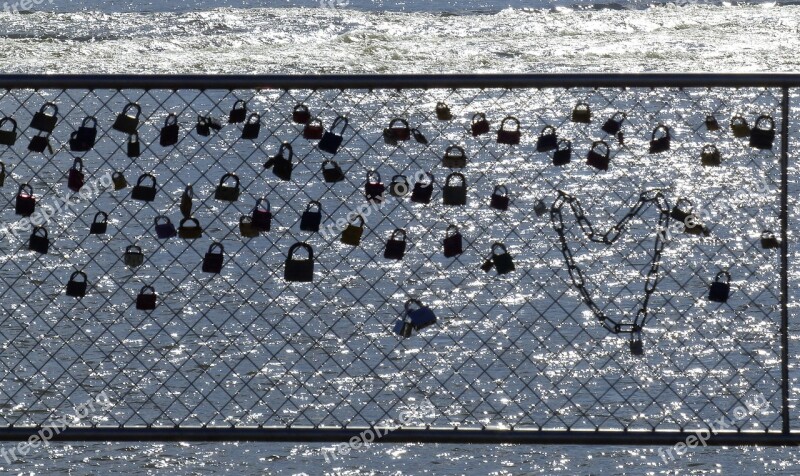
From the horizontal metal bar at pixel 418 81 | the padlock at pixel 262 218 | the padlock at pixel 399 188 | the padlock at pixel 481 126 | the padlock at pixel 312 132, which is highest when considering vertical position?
the horizontal metal bar at pixel 418 81

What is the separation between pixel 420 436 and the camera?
12.7 ft

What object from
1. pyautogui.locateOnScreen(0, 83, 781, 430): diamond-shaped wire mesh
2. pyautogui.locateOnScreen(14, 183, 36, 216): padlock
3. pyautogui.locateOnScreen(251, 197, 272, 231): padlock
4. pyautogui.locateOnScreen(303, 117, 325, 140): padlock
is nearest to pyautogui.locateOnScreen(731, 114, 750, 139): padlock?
pyautogui.locateOnScreen(0, 83, 781, 430): diamond-shaped wire mesh

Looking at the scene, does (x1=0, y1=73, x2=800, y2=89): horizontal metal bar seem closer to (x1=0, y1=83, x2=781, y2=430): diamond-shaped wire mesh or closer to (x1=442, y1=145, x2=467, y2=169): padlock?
(x1=442, y1=145, x2=467, y2=169): padlock

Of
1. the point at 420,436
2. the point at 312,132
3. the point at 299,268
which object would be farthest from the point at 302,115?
the point at 420,436

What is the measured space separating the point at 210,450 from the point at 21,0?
1209 centimetres

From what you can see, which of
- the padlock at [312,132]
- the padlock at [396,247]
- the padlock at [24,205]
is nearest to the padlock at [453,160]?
the padlock at [396,247]

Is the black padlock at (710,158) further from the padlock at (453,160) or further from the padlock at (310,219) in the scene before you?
the padlock at (310,219)

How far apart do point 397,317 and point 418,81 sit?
2220 mm

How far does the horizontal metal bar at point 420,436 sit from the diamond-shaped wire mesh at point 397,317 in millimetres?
520

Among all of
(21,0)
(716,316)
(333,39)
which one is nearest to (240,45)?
(333,39)

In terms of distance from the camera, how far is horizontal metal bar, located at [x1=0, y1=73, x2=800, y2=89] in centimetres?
359

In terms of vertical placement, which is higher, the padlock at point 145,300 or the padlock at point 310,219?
the padlock at point 310,219

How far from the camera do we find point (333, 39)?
43.3 feet

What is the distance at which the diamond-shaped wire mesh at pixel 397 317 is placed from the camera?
4.88 meters
